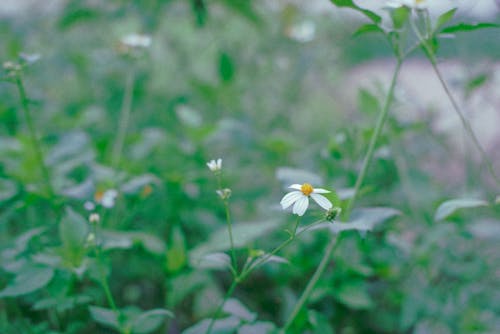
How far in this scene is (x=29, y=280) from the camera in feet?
2.47

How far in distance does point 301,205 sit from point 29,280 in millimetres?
482

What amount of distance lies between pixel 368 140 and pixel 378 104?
0.11 metres

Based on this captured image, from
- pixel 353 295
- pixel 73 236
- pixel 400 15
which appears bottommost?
pixel 353 295

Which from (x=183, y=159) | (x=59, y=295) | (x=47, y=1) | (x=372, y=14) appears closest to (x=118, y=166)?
(x=183, y=159)

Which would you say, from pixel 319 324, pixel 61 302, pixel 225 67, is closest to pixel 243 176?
pixel 225 67

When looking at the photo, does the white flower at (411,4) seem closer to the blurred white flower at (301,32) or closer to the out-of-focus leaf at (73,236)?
the out-of-focus leaf at (73,236)

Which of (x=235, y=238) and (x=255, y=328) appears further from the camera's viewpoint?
(x=235, y=238)

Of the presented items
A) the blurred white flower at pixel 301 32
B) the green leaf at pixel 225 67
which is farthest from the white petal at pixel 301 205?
the blurred white flower at pixel 301 32

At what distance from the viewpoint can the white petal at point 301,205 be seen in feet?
2.02

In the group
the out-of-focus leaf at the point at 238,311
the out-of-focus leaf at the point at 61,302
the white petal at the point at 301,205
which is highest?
the white petal at the point at 301,205

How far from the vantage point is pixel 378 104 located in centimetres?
109

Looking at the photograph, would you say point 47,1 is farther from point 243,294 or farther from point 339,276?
point 339,276

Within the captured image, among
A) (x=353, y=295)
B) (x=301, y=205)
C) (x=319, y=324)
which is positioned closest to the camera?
(x=301, y=205)

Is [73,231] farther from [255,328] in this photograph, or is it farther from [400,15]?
[400,15]
